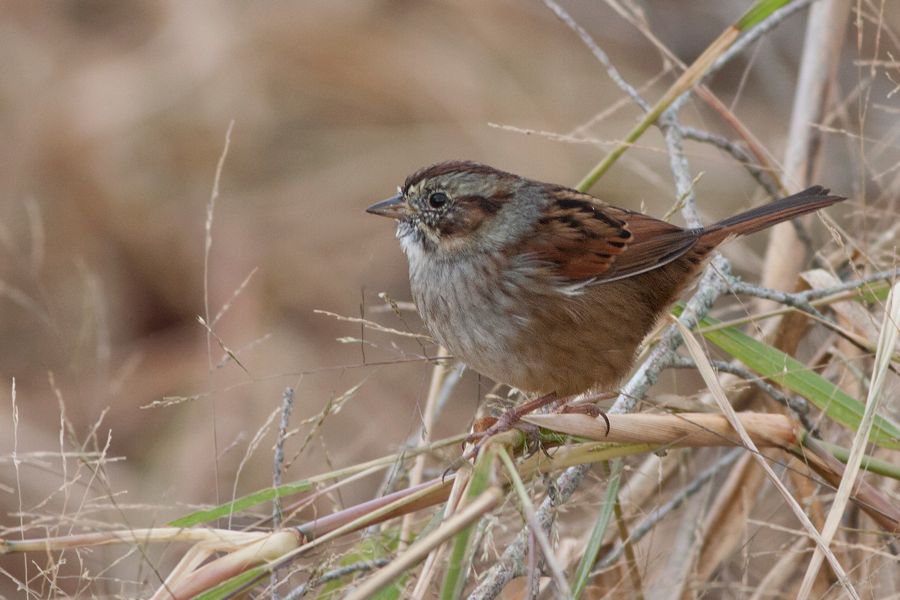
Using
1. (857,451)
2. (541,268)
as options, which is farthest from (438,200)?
(857,451)

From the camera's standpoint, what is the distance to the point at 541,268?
2.56m

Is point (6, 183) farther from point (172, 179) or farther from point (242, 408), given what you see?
point (242, 408)

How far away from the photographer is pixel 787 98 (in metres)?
5.69

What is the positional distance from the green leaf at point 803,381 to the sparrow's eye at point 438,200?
66 centimetres

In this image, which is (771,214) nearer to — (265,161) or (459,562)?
(459,562)

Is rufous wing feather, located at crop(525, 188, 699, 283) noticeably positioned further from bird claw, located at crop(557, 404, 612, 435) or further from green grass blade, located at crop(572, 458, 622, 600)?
green grass blade, located at crop(572, 458, 622, 600)

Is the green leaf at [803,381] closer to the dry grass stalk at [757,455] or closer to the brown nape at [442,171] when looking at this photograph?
the dry grass stalk at [757,455]

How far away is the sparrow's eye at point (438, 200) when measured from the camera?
2.60 metres

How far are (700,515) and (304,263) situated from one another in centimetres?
376

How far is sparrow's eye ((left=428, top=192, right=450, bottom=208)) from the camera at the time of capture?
8.54 ft

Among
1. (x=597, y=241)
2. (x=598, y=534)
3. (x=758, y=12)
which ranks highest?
(x=758, y=12)

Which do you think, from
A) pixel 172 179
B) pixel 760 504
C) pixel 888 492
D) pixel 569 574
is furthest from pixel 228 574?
pixel 172 179

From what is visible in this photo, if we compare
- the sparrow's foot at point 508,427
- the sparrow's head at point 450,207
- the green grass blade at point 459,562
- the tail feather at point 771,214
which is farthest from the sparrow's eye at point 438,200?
the green grass blade at point 459,562

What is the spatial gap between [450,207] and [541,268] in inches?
10.0
